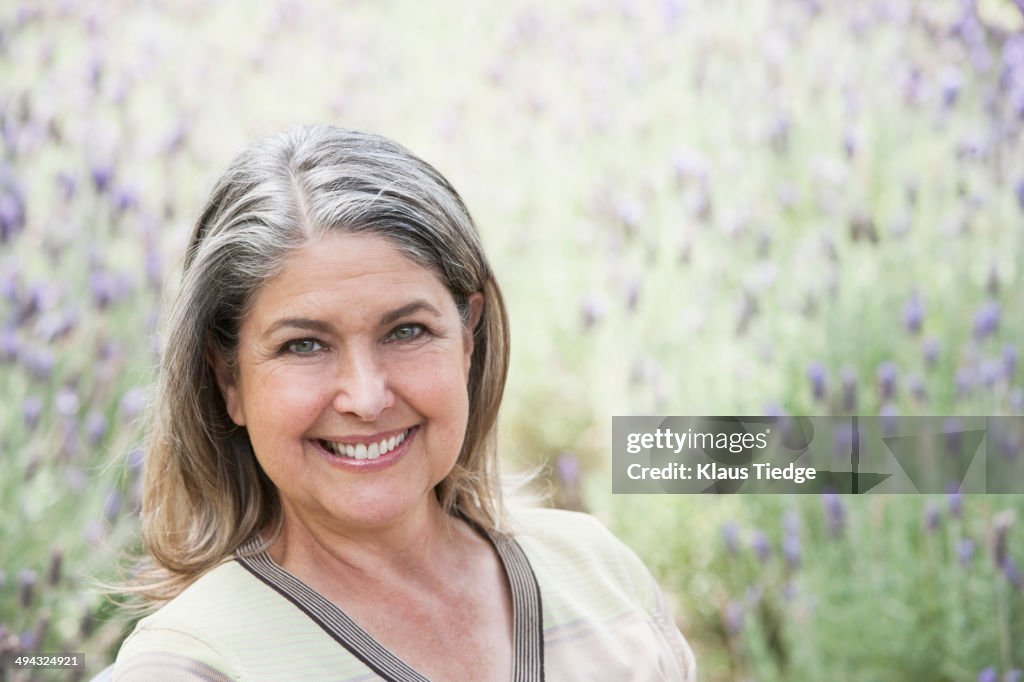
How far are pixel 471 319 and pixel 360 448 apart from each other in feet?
1.00

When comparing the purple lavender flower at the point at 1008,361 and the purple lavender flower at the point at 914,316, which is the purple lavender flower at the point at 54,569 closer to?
the purple lavender flower at the point at 914,316

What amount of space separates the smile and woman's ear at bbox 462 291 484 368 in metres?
0.24

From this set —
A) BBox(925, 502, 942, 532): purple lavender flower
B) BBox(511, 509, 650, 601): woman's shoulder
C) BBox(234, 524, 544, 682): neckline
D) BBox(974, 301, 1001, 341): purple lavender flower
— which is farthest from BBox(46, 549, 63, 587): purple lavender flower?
BBox(974, 301, 1001, 341): purple lavender flower

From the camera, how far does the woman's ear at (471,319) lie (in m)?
1.61

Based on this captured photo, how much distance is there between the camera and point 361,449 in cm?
142

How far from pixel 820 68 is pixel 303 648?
2.66m

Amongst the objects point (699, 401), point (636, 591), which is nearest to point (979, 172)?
point (699, 401)

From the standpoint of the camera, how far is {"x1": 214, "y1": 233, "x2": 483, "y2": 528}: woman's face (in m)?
1.38

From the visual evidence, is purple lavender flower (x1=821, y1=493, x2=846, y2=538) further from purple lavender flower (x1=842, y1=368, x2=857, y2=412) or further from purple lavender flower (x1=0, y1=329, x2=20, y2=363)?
purple lavender flower (x1=0, y1=329, x2=20, y2=363)

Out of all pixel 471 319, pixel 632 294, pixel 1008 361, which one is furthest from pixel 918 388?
pixel 471 319

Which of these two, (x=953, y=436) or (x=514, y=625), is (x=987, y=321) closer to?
(x=953, y=436)

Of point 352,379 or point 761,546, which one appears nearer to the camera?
point 352,379

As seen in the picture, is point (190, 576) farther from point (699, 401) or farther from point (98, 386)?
point (699, 401)

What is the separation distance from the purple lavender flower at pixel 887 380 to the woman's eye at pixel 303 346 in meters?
1.70
